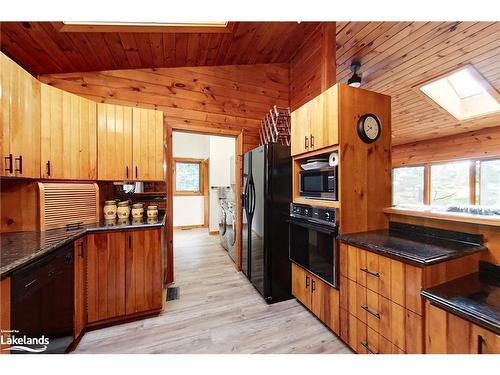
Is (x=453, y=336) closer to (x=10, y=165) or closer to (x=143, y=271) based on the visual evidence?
(x=143, y=271)

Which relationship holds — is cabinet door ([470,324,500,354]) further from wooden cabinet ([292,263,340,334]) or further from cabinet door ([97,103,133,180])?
cabinet door ([97,103,133,180])

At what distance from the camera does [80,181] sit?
189cm

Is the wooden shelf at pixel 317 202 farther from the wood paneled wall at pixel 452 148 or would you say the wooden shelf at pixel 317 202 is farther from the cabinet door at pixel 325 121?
the wood paneled wall at pixel 452 148

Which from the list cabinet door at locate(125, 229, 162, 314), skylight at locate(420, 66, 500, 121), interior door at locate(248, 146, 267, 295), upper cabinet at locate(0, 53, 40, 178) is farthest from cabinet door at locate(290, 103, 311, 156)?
skylight at locate(420, 66, 500, 121)

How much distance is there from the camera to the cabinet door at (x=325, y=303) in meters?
1.56

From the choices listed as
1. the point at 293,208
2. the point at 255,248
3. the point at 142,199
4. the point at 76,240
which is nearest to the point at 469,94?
the point at 293,208

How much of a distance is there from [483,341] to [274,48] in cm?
322

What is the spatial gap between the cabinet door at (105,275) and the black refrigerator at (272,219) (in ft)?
4.48

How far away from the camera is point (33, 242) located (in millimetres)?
1317

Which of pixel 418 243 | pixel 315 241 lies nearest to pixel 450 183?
pixel 418 243

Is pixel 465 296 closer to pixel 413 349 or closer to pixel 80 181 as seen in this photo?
pixel 413 349

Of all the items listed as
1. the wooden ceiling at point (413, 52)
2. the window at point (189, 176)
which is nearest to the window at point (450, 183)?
the wooden ceiling at point (413, 52)

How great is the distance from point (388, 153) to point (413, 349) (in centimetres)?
139
